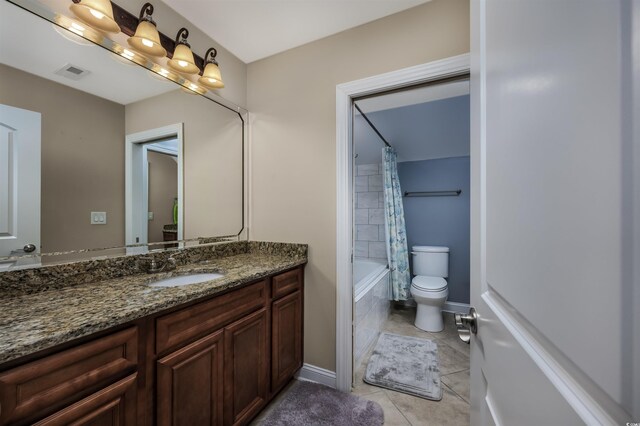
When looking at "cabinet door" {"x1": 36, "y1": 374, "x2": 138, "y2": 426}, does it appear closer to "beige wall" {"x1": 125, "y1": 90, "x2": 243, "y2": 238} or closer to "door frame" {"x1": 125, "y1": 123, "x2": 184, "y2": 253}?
"door frame" {"x1": 125, "y1": 123, "x2": 184, "y2": 253}

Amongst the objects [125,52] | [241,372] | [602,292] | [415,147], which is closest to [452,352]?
[241,372]

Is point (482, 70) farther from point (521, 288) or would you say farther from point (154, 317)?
point (154, 317)

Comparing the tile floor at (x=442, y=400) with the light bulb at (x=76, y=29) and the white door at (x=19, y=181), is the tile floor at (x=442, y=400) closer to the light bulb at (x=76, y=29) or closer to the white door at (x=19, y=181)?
the white door at (x=19, y=181)

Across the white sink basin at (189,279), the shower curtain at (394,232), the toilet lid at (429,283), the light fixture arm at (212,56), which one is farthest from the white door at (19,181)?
the toilet lid at (429,283)

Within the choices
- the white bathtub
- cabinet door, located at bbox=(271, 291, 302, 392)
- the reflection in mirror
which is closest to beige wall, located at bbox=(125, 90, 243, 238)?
the reflection in mirror

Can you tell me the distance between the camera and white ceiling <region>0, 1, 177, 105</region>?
1013mm

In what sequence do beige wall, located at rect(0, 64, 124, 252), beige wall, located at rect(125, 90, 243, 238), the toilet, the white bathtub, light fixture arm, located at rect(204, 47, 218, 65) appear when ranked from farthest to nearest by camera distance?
the toilet
the white bathtub
light fixture arm, located at rect(204, 47, 218, 65)
beige wall, located at rect(125, 90, 243, 238)
beige wall, located at rect(0, 64, 124, 252)

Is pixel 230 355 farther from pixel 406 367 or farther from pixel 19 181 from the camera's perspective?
pixel 406 367

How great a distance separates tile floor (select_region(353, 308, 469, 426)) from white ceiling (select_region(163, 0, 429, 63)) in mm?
2466

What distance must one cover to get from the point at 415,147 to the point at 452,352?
→ 7.01ft

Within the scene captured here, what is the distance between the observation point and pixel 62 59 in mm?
1146

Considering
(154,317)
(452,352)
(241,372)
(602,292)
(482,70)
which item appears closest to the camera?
(602,292)

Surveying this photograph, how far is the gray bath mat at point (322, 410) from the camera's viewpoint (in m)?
1.45

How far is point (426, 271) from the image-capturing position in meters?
3.01
